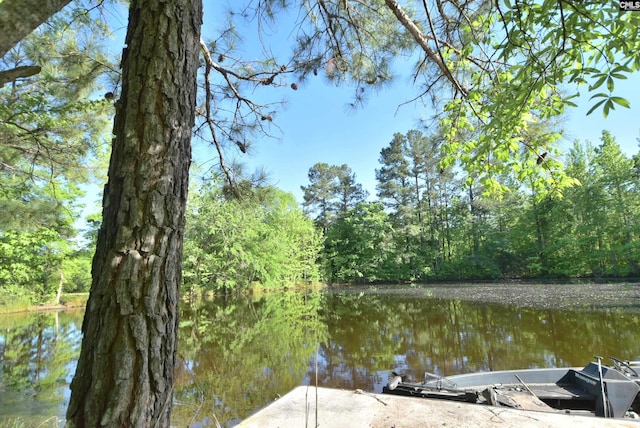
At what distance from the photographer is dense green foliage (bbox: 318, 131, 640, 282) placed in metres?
20.3

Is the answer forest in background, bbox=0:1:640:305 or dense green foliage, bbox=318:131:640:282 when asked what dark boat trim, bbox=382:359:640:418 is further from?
dense green foliage, bbox=318:131:640:282

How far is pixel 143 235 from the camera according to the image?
3.44 feet

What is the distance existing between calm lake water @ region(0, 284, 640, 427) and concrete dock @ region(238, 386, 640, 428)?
1.10 metres

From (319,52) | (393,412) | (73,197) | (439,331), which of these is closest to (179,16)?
(319,52)

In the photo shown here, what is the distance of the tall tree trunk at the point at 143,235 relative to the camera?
0.95m

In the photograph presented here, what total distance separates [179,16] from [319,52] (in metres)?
2.24

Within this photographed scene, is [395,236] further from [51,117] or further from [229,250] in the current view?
[51,117]

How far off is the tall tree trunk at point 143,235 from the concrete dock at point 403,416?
1.60 metres

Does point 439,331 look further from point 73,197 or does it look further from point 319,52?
point 73,197

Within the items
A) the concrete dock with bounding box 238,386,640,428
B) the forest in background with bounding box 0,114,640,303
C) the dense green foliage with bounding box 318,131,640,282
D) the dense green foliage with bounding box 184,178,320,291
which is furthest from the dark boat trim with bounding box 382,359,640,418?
the dense green foliage with bounding box 318,131,640,282

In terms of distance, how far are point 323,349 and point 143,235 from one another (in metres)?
6.63

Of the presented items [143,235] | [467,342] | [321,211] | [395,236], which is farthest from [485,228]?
[143,235]

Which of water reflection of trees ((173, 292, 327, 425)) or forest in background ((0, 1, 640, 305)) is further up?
forest in background ((0, 1, 640, 305))

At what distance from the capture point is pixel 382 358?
6391 millimetres
